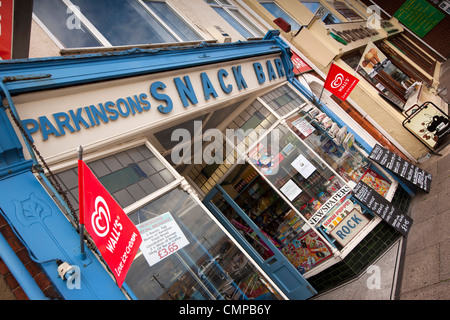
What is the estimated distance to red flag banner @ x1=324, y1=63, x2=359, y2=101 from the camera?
828 cm

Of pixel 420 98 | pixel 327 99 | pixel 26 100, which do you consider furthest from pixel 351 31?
pixel 26 100

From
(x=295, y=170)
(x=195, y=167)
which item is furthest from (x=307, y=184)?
(x=195, y=167)

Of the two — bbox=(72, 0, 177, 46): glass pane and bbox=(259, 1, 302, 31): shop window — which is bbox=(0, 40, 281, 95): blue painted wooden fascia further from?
bbox=(259, 1, 302, 31): shop window

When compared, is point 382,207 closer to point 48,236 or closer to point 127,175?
point 127,175

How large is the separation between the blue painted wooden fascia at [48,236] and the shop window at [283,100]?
6.45 m

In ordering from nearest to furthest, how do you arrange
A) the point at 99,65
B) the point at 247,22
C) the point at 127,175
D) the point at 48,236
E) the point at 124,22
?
the point at 48,236, the point at 99,65, the point at 127,175, the point at 124,22, the point at 247,22

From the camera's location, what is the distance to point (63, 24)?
534 centimetres

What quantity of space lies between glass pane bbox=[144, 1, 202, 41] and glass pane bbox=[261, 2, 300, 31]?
6.78 m

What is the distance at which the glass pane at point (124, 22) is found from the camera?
596 cm

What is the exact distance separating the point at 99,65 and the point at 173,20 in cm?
447

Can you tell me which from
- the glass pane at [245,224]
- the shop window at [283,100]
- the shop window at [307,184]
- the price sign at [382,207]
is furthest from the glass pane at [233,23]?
the price sign at [382,207]

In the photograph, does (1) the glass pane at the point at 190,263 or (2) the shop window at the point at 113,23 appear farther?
(2) the shop window at the point at 113,23

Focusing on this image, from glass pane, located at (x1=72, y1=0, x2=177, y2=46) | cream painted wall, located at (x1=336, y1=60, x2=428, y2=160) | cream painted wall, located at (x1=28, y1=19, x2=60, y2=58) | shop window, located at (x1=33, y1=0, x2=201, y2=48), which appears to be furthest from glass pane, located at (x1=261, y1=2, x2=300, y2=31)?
cream painted wall, located at (x1=28, y1=19, x2=60, y2=58)

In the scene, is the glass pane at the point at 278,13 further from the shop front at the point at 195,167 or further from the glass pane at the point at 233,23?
the shop front at the point at 195,167
